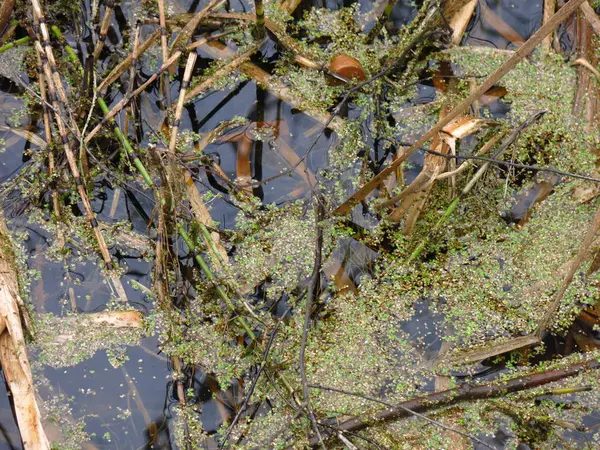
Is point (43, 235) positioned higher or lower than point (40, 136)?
lower

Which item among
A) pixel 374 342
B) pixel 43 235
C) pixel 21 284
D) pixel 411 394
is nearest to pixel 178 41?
pixel 43 235

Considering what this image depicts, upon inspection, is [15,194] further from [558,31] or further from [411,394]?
[558,31]

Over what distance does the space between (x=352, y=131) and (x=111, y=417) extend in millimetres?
1017

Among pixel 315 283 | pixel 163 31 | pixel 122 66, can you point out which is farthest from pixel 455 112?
pixel 122 66

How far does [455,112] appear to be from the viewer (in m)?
1.30

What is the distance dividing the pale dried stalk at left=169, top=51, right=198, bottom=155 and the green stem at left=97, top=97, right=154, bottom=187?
97mm

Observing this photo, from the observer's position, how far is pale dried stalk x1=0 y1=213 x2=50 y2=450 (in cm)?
137

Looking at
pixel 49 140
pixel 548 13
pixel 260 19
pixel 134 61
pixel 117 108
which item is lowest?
pixel 49 140

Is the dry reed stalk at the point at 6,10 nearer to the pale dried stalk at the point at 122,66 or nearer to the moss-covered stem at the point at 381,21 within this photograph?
the pale dried stalk at the point at 122,66

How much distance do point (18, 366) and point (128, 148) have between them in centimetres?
62

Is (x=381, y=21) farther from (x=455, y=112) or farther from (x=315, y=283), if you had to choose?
(x=315, y=283)

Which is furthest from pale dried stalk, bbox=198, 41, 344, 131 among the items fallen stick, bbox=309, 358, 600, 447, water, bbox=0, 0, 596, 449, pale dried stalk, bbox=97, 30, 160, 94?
fallen stick, bbox=309, 358, 600, 447

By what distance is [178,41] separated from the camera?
66.8 inches

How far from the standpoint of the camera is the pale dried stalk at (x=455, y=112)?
1.09 metres
